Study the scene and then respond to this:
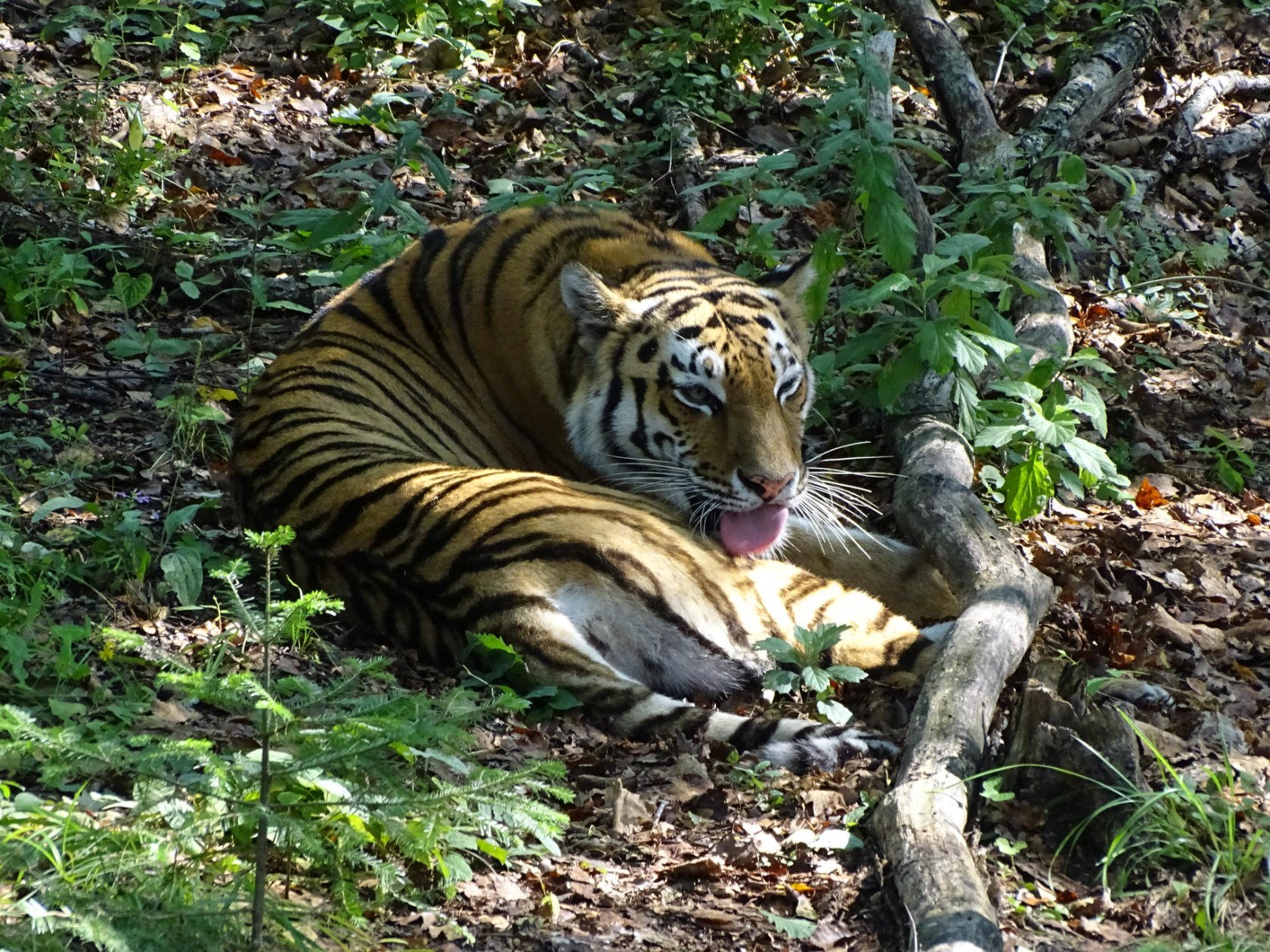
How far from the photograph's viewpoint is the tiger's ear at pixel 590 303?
436 cm

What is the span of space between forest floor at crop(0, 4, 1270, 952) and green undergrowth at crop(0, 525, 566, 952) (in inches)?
6.1

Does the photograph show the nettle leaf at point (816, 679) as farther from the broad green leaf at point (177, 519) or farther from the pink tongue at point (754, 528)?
the broad green leaf at point (177, 519)

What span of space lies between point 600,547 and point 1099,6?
6.20m

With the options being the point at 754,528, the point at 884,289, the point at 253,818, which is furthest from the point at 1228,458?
the point at 253,818

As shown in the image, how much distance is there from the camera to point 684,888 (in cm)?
282

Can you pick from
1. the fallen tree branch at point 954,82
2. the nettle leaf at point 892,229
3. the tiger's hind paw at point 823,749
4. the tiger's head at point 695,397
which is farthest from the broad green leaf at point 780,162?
the tiger's hind paw at point 823,749

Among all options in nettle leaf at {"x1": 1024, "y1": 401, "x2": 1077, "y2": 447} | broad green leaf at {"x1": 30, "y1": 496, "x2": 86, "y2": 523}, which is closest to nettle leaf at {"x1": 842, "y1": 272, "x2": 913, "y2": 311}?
nettle leaf at {"x1": 1024, "y1": 401, "x2": 1077, "y2": 447}

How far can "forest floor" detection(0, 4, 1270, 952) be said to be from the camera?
2740 mm

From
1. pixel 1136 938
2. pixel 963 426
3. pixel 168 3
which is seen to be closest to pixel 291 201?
pixel 168 3

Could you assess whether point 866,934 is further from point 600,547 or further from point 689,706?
point 600,547

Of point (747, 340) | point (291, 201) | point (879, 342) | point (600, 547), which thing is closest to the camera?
point (600, 547)

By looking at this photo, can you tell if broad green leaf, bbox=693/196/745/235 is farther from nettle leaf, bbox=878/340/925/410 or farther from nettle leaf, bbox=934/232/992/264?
nettle leaf, bbox=878/340/925/410

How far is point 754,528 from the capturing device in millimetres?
4297

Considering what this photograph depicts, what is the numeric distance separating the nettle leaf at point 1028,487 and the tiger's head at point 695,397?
781 millimetres
